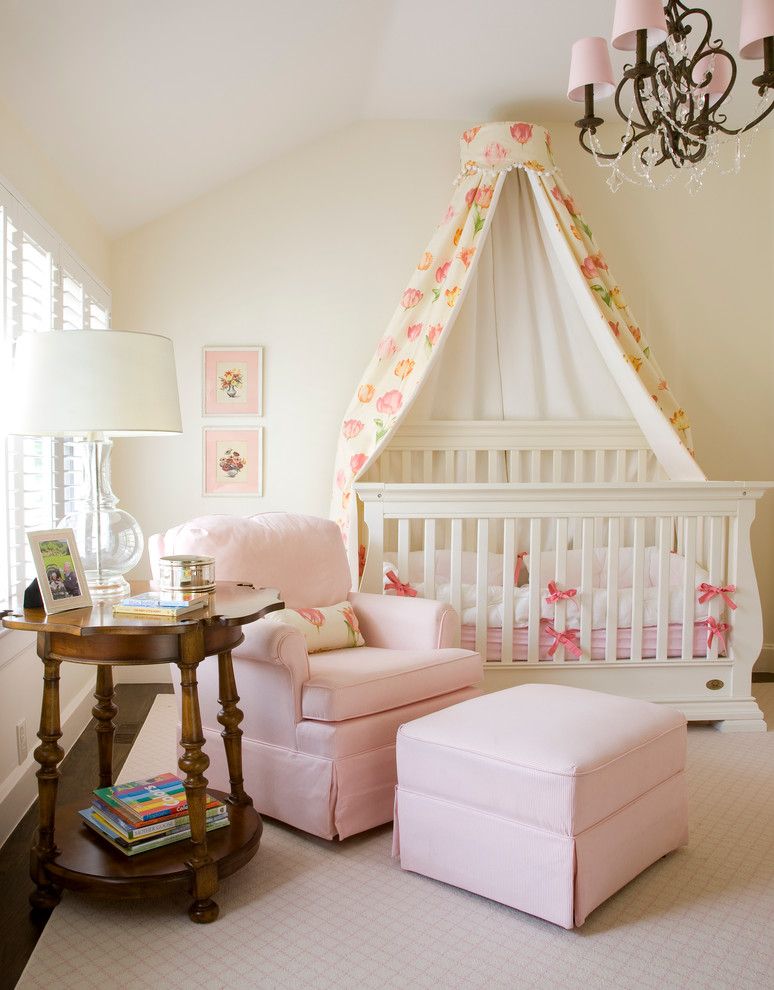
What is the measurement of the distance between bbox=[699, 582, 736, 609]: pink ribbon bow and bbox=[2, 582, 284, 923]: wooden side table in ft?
6.52

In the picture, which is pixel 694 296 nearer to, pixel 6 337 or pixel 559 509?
pixel 559 509

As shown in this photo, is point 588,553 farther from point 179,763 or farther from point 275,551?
point 179,763

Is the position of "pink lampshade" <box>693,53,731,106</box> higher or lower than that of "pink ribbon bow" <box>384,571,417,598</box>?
higher

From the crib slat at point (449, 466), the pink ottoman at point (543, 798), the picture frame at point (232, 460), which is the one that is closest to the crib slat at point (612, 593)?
the crib slat at point (449, 466)

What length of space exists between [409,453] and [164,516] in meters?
1.21

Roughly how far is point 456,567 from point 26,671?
158cm

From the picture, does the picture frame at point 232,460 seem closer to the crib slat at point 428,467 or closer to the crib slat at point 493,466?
the crib slat at point 428,467

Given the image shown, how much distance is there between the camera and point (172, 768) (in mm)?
2932

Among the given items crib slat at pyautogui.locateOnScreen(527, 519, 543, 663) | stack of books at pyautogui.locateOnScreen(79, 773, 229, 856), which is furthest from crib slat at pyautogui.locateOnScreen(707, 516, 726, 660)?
stack of books at pyautogui.locateOnScreen(79, 773, 229, 856)

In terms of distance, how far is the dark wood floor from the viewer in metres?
1.86

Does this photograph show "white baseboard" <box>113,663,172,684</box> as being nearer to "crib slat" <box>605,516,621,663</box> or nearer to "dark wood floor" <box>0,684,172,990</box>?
"dark wood floor" <box>0,684,172,990</box>

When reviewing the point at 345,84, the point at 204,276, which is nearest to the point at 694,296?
the point at 345,84

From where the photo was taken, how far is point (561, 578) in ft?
11.3

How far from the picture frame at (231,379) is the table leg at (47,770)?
234 cm
